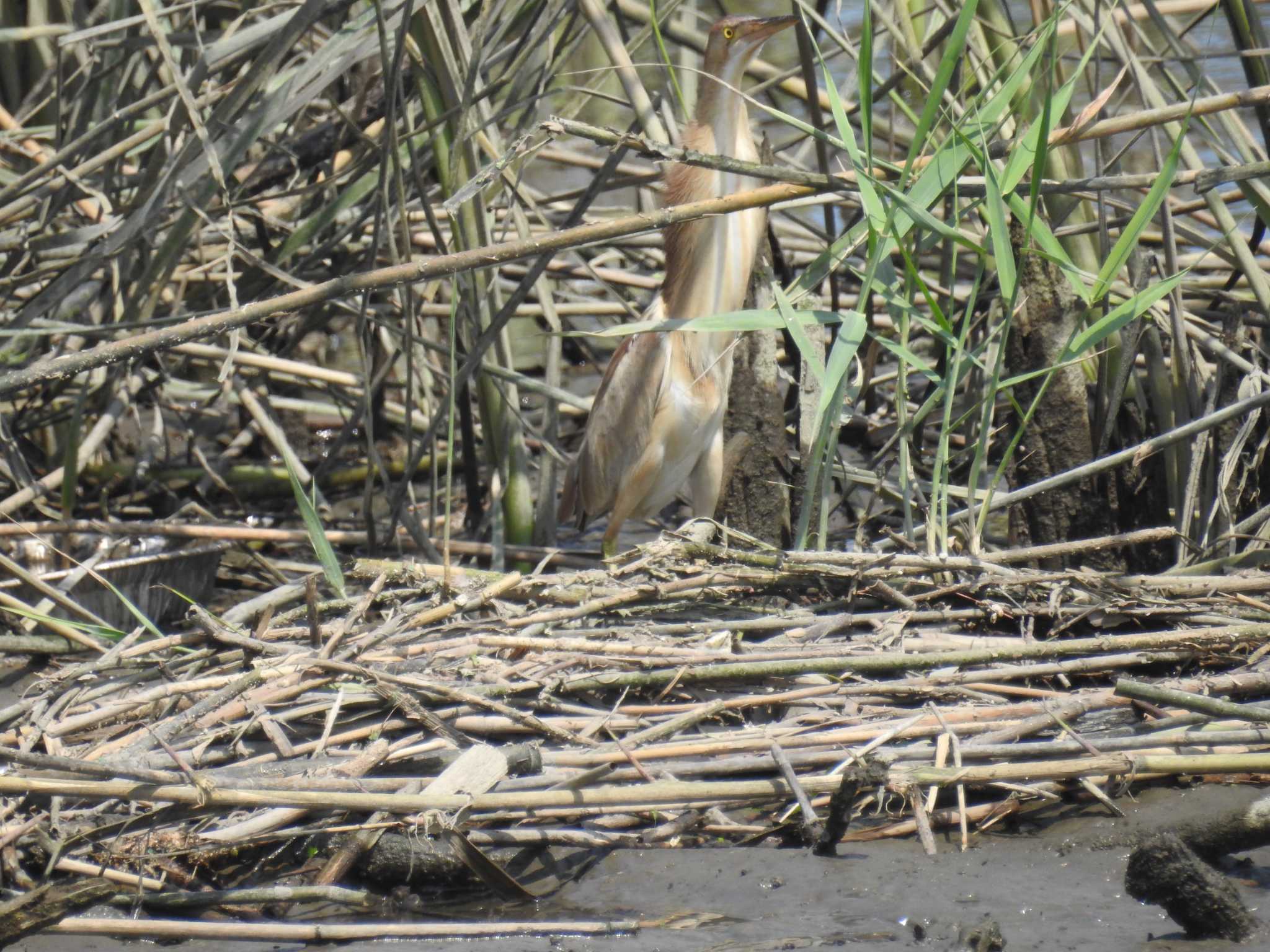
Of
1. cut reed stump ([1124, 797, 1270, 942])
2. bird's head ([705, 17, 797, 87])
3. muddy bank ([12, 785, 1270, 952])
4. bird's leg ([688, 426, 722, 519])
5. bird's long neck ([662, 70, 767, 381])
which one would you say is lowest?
muddy bank ([12, 785, 1270, 952])

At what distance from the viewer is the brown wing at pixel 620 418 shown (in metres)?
4.47

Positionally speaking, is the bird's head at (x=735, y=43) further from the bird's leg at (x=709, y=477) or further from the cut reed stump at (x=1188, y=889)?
the cut reed stump at (x=1188, y=889)

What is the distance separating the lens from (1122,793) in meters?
2.54

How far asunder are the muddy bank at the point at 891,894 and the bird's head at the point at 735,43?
2.34 meters

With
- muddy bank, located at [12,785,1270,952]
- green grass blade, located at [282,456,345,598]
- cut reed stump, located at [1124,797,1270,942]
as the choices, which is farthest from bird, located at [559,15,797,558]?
cut reed stump, located at [1124,797,1270,942]

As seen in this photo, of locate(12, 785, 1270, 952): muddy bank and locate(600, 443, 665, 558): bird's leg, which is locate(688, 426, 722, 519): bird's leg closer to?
locate(600, 443, 665, 558): bird's leg

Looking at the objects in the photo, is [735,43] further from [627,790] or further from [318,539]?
[627,790]

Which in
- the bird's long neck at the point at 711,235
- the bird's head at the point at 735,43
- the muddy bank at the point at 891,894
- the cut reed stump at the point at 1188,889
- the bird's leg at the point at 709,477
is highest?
the bird's head at the point at 735,43

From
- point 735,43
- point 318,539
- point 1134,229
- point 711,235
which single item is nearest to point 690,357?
point 711,235

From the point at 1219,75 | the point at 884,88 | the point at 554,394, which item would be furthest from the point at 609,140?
the point at 1219,75

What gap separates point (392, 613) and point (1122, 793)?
5.49ft

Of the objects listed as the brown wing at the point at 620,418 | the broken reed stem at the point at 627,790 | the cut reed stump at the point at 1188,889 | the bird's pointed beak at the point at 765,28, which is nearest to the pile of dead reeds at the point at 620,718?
the broken reed stem at the point at 627,790

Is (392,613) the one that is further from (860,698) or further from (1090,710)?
(1090,710)

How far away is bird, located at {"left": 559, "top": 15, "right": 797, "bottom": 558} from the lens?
4.07 metres
